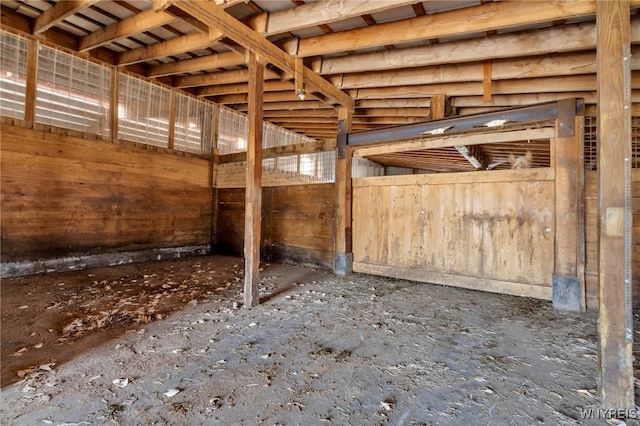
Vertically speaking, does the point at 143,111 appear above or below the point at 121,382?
above

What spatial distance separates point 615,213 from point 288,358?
1.98 meters

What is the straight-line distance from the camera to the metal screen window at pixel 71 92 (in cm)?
395

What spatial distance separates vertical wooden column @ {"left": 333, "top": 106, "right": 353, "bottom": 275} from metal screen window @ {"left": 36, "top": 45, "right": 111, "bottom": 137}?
352 centimetres

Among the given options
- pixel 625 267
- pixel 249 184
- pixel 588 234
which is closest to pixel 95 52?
pixel 249 184

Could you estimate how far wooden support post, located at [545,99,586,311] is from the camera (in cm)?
302

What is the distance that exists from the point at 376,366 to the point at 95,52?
5.30 metres

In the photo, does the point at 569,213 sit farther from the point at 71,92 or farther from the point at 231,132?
the point at 71,92

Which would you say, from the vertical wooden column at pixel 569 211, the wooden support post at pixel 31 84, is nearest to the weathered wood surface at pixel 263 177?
the wooden support post at pixel 31 84

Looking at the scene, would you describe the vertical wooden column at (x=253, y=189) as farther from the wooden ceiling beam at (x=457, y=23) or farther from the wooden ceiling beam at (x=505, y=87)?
the wooden ceiling beam at (x=505, y=87)

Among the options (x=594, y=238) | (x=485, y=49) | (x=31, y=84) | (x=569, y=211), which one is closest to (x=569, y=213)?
(x=569, y=211)

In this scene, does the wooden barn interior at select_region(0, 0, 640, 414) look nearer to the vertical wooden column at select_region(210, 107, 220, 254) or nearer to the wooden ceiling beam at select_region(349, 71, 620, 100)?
the wooden ceiling beam at select_region(349, 71, 620, 100)

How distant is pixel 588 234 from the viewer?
3059mm

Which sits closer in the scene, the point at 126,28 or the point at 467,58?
the point at 467,58

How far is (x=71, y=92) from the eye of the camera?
419 cm
